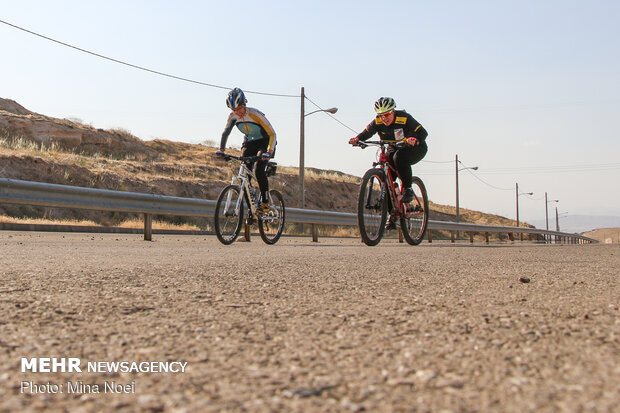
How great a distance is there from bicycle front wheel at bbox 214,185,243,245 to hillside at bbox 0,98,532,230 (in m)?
13.4

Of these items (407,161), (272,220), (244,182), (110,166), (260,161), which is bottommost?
(272,220)

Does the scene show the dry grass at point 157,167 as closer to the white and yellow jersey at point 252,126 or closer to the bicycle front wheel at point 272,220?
the bicycle front wheel at point 272,220

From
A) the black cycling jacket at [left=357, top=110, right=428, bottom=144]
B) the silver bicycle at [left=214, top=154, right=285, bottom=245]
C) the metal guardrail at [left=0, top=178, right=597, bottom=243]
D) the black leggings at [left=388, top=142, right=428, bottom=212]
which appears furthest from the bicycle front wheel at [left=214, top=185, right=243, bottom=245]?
the black leggings at [left=388, top=142, right=428, bottom=212]

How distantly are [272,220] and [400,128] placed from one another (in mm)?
2991

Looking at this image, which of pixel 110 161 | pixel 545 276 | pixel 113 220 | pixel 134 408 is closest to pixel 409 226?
pixel 545 276

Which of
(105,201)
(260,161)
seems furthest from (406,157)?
(105,201)

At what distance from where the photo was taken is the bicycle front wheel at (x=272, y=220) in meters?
10.1

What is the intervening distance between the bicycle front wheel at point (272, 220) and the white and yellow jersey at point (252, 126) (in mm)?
1063

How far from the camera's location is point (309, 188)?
50.5 meters

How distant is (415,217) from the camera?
9.31m

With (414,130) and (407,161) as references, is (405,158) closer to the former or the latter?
(407,161)

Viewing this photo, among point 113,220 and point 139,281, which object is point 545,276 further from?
point 113,220

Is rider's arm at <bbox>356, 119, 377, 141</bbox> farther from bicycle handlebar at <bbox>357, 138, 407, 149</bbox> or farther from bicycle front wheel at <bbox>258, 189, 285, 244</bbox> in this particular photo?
bicycle front wheel at <bbox>258, 189, 285, 244</bbox>

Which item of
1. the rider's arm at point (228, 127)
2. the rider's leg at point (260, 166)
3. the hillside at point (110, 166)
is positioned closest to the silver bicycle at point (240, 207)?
the rider's leg at point (260, 166)
